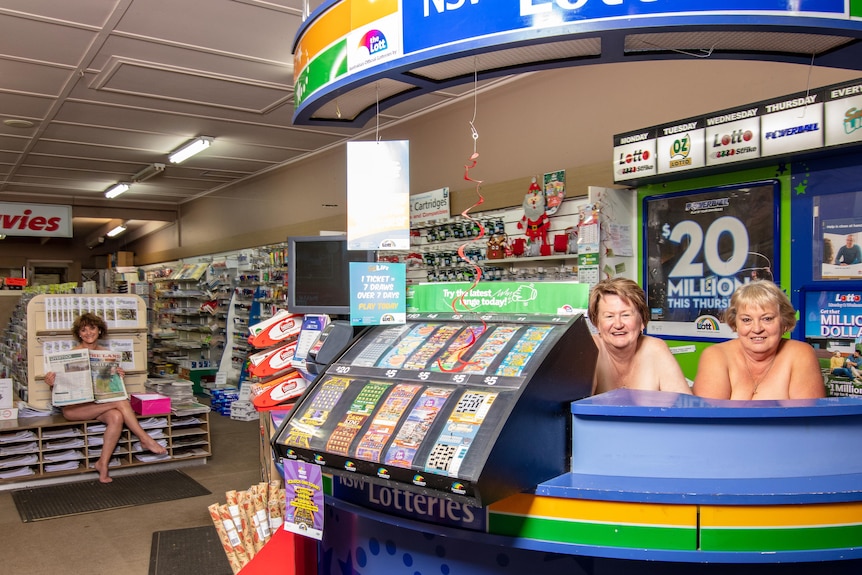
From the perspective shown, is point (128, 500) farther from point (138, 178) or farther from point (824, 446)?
point (138, 178)

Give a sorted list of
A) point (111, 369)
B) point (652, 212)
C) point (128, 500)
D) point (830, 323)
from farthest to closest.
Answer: point (111, 369) → point (128, 500) → point (652, 212) → point (830, 323)

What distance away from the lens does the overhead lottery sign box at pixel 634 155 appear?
14.3 feet

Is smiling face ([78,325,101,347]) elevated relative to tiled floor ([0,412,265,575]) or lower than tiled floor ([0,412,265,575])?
elevated

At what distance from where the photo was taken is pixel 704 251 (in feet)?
14.2

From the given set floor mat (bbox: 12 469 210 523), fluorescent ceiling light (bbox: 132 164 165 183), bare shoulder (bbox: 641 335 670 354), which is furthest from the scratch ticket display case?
fluorescent ceiling light (bbox: 132 164 165 183)

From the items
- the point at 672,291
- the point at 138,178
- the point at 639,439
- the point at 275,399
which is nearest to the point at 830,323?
the point at 672,291

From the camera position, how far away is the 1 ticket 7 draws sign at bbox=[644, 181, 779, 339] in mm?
3992

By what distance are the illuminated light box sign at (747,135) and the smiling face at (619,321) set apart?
1671 millimetres

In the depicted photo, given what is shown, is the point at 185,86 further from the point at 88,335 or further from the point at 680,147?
the point at 680,147

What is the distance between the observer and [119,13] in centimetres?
483

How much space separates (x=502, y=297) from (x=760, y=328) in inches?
43.0

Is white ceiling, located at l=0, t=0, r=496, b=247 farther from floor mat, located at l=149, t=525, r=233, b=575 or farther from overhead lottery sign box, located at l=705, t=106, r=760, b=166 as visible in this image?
floor mat, located at l=149, t=525, r=233, b=575

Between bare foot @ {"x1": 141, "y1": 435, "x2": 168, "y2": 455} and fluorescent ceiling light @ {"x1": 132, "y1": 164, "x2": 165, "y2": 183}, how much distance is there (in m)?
5.32

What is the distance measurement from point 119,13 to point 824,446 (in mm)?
5074
